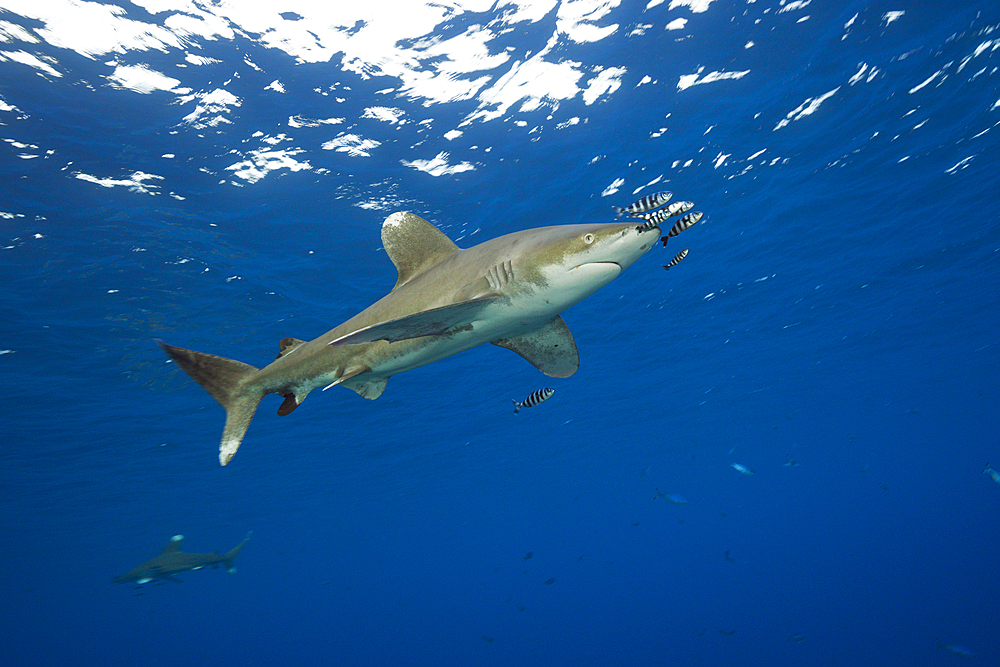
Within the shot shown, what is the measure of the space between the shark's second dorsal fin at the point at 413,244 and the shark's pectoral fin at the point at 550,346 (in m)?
0.81

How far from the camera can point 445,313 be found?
95.7 inches

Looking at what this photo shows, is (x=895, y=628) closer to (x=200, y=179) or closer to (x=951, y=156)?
(x=951, y=156)

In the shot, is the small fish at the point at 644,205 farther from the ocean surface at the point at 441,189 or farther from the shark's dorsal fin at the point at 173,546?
the shark's dorsal fin at the point at 173,546

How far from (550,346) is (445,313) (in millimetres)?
1278

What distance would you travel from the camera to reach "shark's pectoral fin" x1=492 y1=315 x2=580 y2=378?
Answer: 11.0 feet

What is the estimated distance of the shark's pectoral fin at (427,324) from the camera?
7.59 ft

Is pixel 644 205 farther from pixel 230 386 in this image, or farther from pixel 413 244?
pixel 230 386

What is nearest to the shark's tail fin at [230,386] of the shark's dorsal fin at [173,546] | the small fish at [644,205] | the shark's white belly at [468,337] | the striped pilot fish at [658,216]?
the shark's white belly at [468,337]

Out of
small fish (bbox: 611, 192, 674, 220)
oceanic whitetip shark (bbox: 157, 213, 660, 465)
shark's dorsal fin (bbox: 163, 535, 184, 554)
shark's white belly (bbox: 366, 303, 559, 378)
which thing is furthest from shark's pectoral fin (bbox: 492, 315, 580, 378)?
shark's dorsal fin (bbox: 163, 535, 184, 554)

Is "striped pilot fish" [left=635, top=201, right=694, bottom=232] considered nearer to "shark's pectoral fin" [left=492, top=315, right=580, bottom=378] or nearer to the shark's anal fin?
"shark's pectoral fin" [left=492, top=315, right=580, bottom=378]

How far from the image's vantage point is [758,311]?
2111 cm

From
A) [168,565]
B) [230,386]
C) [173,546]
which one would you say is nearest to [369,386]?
[230,386]

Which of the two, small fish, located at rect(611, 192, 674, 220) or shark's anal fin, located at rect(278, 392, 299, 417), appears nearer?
shark's anal fin, located at rect(278, 392, 299, 417)

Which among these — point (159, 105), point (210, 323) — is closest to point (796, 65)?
point (159, 105)
